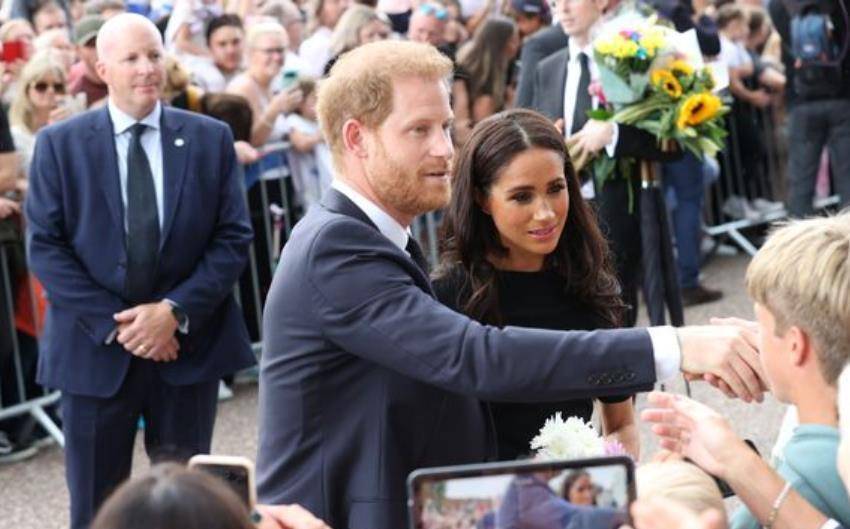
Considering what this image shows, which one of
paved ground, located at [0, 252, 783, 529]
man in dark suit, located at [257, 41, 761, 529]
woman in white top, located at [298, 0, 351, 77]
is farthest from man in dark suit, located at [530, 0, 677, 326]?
man in dark suit, located at [257, 41, 761, 529]

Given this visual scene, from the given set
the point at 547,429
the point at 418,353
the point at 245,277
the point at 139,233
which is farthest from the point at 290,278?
the point at 245,277

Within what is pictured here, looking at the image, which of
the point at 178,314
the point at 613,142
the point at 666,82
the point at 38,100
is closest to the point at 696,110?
the point at 666,82

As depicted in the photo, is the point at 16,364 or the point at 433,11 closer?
the point at 16,364

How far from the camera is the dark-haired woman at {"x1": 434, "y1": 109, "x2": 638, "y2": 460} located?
15.0 feet

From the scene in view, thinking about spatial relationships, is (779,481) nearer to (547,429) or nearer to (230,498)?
(230,498)

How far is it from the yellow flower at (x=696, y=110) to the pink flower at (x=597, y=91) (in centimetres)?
44

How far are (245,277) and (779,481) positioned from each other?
24.9 feet

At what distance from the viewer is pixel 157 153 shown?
21.6 feet

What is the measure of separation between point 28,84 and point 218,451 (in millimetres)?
2319

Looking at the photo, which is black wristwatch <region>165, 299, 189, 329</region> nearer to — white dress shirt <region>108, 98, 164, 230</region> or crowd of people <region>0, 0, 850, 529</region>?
crowd of people <region>0, 0, 850, 529</region>

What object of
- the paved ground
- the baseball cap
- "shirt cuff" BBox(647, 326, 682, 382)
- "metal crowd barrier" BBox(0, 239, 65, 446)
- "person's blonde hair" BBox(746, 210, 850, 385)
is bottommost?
the paved ground

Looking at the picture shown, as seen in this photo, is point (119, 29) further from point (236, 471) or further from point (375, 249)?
point (236, 471)

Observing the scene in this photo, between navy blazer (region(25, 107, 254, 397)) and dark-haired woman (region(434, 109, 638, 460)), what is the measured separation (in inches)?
79.2

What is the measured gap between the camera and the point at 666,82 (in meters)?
8.30
